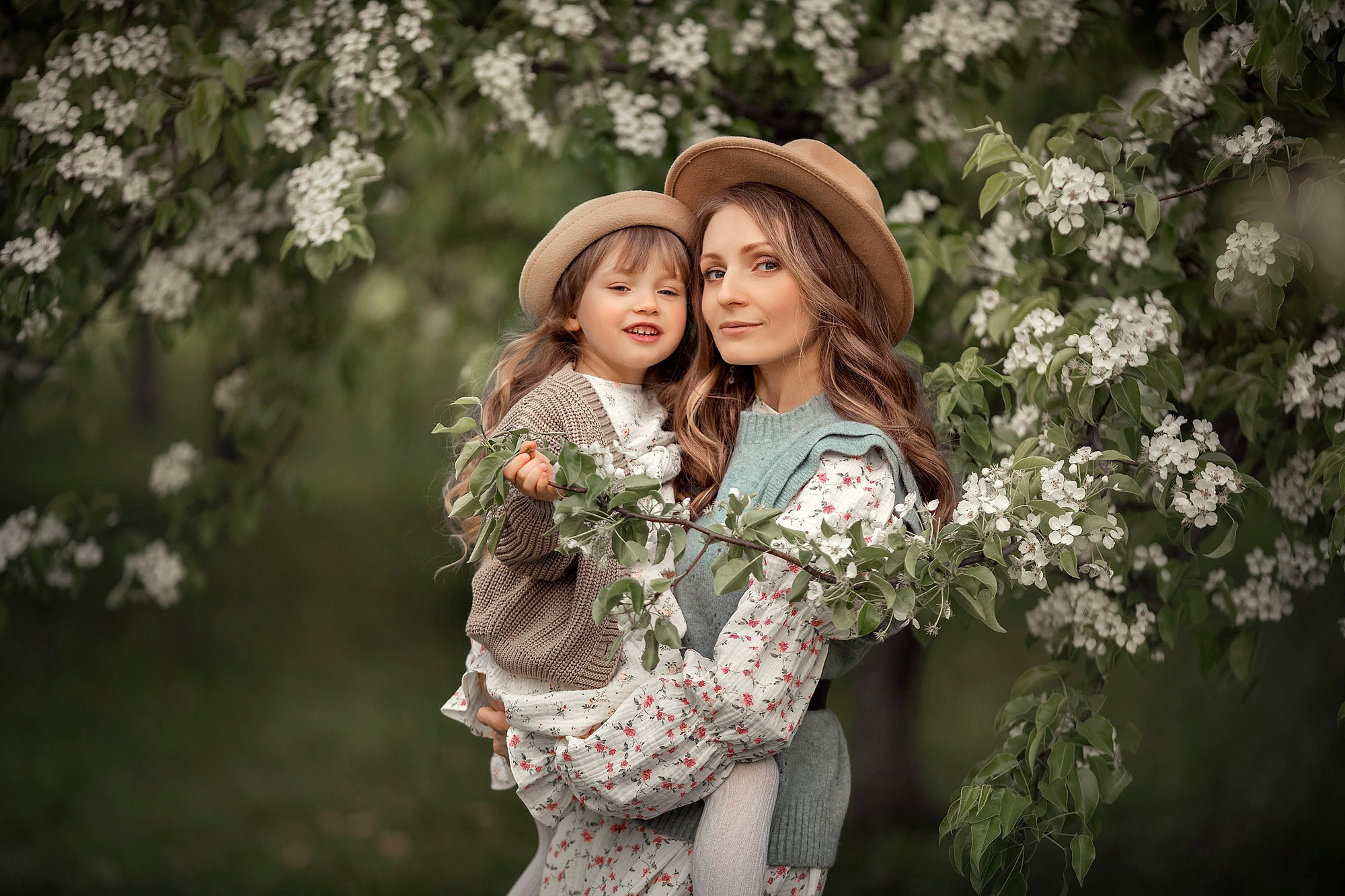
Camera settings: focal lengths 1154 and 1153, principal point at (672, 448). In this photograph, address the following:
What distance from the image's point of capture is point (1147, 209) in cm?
203

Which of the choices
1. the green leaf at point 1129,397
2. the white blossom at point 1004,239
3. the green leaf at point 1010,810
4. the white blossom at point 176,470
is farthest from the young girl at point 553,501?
the white blossom at point 176,470

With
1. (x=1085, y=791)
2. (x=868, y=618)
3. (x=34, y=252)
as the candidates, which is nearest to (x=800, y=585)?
(x=868, y=618)

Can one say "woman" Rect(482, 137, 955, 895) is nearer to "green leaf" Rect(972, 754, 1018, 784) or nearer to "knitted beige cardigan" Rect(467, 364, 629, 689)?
"knitted beige cardigan" Rect(467, 364, 629, 689)

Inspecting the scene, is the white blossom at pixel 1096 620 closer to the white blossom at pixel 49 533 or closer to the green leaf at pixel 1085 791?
the green leaf at pixel 1085 791

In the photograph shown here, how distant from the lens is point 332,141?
2875 mm

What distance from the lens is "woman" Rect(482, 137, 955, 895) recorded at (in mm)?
1771

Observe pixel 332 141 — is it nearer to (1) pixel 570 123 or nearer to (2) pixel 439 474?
(1) pixel 570 123

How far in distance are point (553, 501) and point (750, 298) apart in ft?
1.77

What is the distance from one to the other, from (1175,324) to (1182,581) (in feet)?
1.87

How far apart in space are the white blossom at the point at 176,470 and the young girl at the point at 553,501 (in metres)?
1.96

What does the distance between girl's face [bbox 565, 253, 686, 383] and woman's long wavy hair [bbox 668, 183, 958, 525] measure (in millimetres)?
65

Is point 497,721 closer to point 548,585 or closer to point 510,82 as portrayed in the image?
point 548,585

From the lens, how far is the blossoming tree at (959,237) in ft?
6.52

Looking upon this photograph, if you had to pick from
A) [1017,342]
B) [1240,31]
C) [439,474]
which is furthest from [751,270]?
[1240,31]
